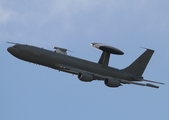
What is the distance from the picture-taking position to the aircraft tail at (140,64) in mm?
77250

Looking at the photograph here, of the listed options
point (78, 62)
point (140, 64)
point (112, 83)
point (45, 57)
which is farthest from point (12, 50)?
point (140, 64)

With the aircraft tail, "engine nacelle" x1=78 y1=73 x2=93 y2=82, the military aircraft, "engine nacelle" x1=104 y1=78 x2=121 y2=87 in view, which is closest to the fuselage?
the military aircraft

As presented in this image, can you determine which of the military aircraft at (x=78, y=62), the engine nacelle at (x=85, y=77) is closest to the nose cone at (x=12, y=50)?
the military aircraft at (x=78, y=62)

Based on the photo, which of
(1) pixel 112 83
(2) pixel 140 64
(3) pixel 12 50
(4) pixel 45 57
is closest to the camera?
(4) pixel 45 57

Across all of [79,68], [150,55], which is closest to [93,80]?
[79,68]

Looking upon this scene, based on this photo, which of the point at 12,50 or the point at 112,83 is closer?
the point at 12,50

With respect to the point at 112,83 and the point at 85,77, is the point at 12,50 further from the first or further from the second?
the point at 112,83

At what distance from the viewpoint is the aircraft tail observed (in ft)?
253

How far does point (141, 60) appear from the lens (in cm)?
7806

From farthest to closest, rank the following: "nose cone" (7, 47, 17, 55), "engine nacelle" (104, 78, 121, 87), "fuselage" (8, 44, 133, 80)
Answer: "engine nacelle" (104, 78, 121, 87) → "nose cone" (7, 47, 17, 55) → "fuselage" (8, 44, 133, 80)

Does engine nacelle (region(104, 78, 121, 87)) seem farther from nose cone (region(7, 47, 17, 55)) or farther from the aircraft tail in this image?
nose cone (region(7, 47, 17, 55))

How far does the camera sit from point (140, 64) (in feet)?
255

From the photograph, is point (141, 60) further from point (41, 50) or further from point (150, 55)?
point (41, 50)

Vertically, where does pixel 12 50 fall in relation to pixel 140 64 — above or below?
below
